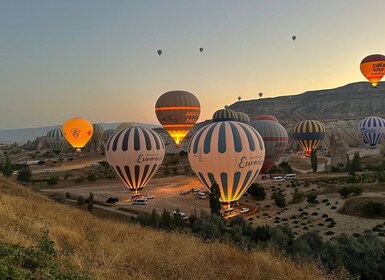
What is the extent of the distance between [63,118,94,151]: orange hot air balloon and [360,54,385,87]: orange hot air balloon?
6813cm

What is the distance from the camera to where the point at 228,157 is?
29.5m

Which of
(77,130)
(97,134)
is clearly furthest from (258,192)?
(97,134)

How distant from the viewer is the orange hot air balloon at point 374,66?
7425 centimetres

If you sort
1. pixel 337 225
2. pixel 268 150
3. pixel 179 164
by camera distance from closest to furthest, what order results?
pixel 337 225 → pixel 268 150 → pixel 179 164

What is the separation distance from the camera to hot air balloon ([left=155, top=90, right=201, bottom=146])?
65.7 metres

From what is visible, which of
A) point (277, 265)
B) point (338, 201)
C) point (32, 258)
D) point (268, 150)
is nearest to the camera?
point (32, 258)

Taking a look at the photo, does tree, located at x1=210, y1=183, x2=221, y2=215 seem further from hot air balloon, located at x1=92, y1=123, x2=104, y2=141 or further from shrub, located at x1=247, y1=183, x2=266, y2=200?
hot air balloon, located at x1=92, y1=123, x2=104, y2=141

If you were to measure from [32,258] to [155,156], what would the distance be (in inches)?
1254

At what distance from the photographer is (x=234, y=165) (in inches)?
1164

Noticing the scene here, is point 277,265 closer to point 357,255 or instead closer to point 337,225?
point 357,255

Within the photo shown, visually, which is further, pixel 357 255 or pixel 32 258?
pixel 357 255

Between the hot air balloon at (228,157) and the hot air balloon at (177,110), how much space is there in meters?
34.7

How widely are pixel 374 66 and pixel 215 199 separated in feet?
207

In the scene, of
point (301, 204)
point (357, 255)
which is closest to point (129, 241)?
point (357, 255)
